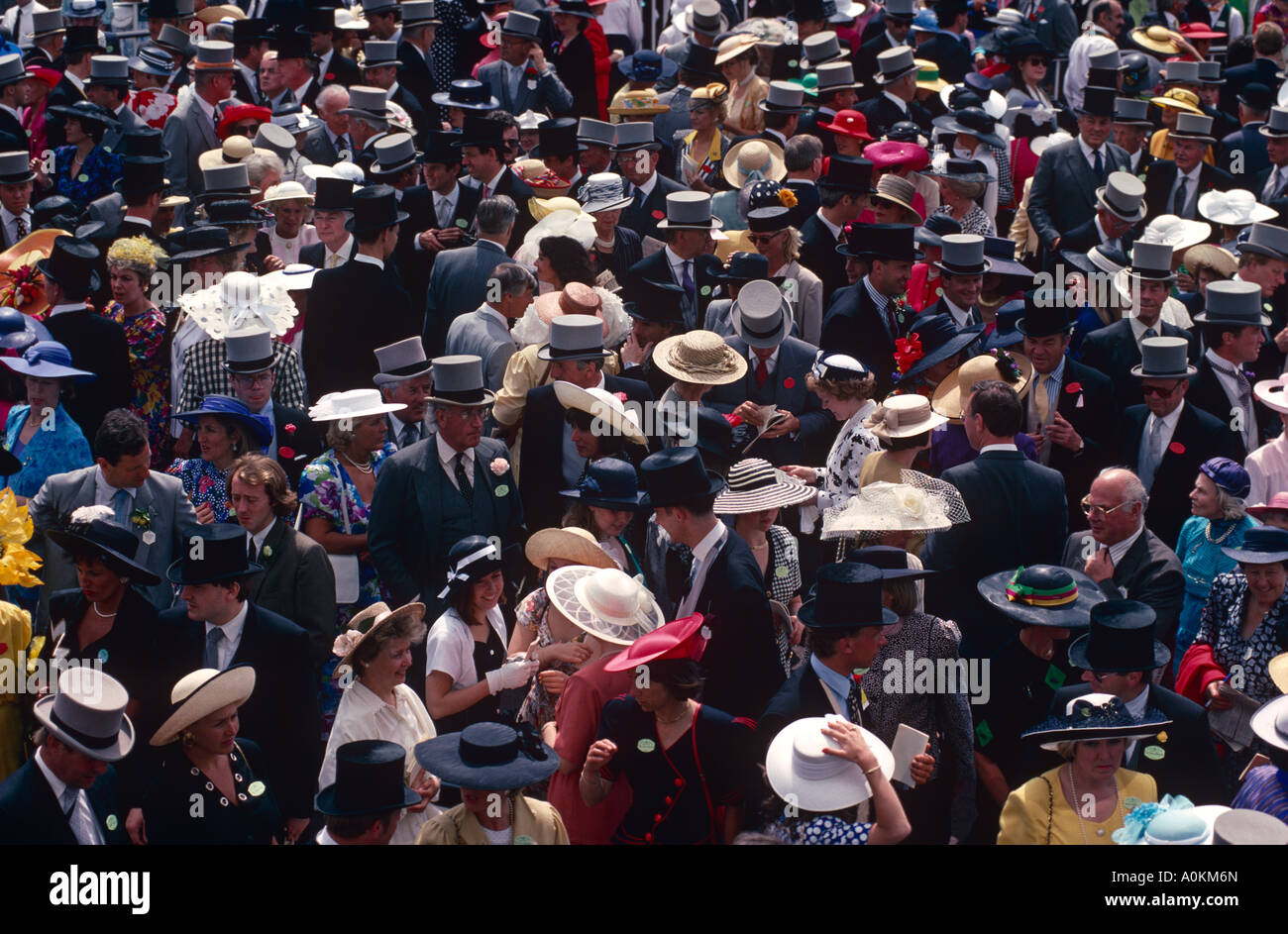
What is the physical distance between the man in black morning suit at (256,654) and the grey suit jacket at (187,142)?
6496 mm

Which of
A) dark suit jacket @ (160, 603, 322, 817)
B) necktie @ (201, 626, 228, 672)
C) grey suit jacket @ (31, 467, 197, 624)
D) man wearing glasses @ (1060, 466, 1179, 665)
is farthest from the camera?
grey suit jacket @ (31, 467, 197, 624)

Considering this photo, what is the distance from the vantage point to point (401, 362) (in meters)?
7.91

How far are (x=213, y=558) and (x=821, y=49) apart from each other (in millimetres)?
8902

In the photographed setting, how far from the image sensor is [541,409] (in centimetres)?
764

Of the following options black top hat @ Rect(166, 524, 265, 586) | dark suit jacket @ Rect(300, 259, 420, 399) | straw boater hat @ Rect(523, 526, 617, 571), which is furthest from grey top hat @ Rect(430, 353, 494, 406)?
dark suit jacket @ Rect(300, 259, 420, 399)

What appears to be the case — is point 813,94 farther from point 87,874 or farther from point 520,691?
point 87,874

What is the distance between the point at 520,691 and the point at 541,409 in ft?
5.55

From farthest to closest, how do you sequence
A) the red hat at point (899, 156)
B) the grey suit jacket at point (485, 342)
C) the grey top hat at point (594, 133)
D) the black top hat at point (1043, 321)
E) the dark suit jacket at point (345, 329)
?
the grey top hat at point (594, 133)
the red hat at point (899, 156)
the dark suit jacket at point (345, 329)
the grey suit jacket at point (485, 342)
the black top hat at point (1043, 321)

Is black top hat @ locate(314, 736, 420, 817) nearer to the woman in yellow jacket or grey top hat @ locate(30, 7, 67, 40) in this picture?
the woman in yellow jacket

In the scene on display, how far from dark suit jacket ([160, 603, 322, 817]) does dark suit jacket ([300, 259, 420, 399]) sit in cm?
300

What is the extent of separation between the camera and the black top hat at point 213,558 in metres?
6.07

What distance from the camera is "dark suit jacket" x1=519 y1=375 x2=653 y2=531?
7641mm

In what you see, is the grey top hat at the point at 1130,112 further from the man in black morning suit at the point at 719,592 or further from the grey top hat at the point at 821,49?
the man in black morning suit at the point at 719,592

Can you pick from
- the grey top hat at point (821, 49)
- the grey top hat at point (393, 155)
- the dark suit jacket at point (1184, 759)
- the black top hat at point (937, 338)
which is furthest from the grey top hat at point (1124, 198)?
the dark suit jacket at point (1184, 759)
